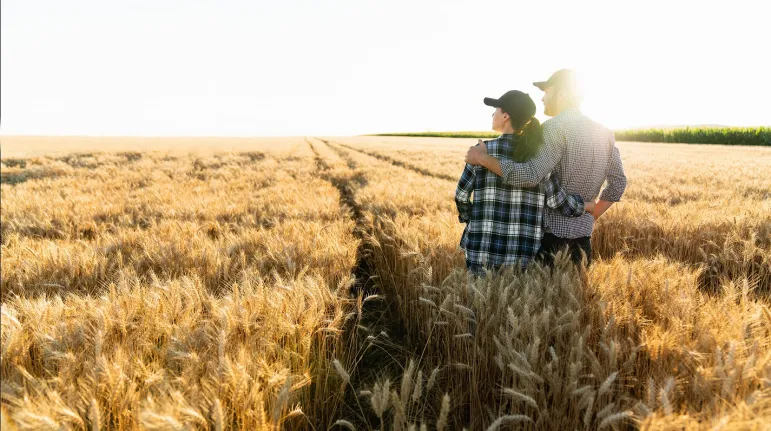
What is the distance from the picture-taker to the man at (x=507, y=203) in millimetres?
2303

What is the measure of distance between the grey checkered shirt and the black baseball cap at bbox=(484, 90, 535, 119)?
0.22m

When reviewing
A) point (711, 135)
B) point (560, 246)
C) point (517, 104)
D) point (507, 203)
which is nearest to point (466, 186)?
point (507, 203)

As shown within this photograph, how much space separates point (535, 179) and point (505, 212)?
32 cm

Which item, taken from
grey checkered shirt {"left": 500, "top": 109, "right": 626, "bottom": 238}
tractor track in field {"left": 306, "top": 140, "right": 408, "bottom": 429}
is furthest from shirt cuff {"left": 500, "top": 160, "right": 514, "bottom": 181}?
tractor track in field {"left": 306, "top": 140, "right": 408, "bottom": 429}

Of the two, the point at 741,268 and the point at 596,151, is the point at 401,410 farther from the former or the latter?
the point at 741,268

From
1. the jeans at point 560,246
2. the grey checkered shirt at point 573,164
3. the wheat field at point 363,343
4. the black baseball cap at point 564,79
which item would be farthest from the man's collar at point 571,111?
the wheat field at point 363,343

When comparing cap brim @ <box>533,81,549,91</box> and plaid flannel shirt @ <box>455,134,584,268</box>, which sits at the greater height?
cap brim @ <box>533,81,549,91</box>

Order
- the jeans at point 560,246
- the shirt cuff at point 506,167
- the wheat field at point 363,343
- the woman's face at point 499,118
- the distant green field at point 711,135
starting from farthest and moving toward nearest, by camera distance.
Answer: the distant green field at point 711,135, the jeans at point 560,246, the woman's face at point 499,118, the shirt cuff at point 506,167, the wheat field at point 363,343

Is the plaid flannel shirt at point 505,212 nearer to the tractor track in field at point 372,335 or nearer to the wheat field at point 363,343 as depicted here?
the wheat field at point 363,343

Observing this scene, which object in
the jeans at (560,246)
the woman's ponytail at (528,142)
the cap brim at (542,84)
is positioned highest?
the cap brim at (542,84)

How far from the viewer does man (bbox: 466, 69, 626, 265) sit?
222 centimetres

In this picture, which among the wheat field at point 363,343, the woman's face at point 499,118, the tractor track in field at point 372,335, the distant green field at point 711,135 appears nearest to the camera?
the wheat field at point 363,343

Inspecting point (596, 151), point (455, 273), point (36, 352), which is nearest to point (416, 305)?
point (455, 273)

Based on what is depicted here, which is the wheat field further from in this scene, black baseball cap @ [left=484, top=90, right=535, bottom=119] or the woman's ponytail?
black baseball cap @ [left=484, top=90, right=535, bottom=119]
